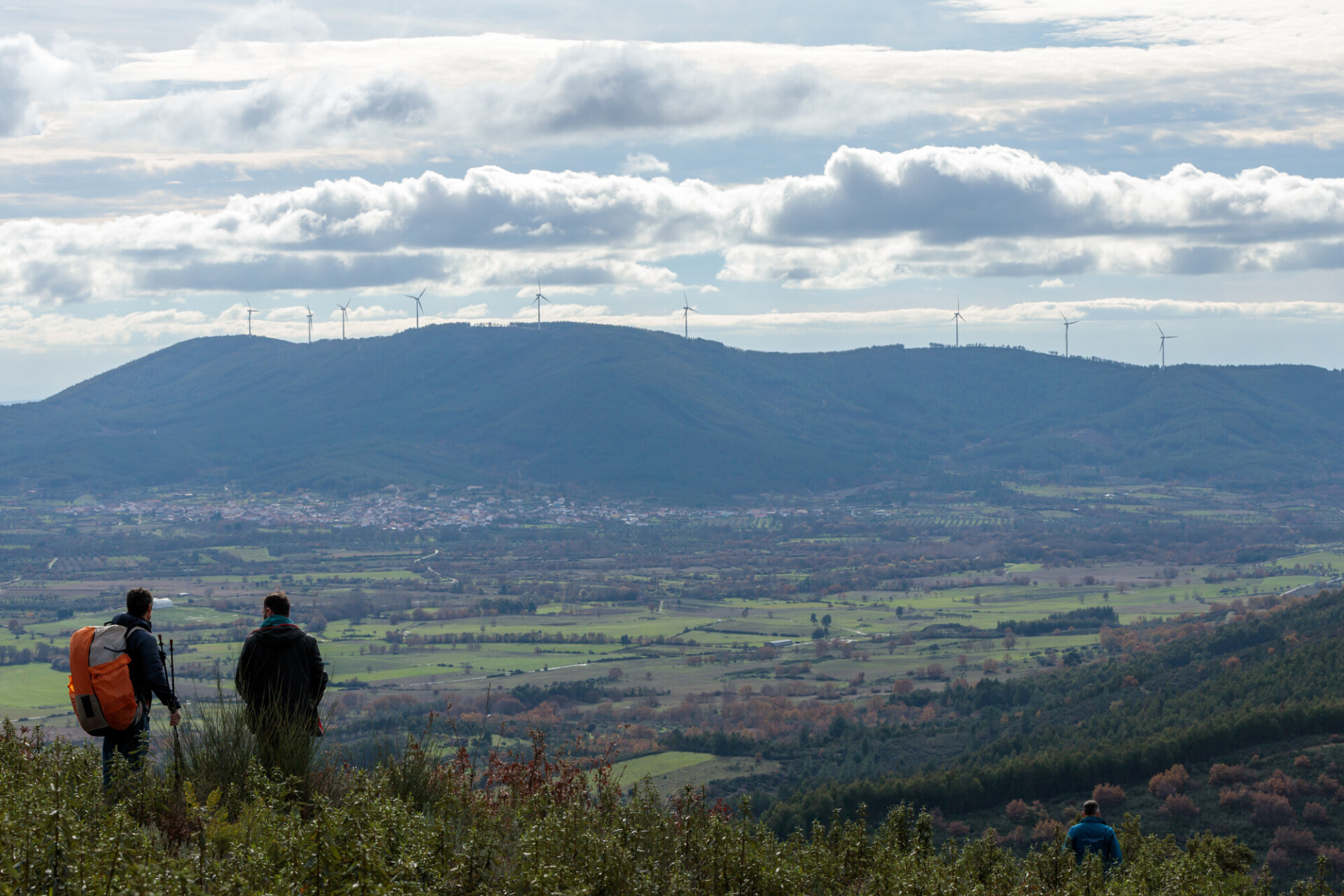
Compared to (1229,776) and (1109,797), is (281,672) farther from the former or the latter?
(1229,776)

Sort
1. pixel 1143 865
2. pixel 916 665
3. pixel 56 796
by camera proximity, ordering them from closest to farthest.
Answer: pixel 56 796 → pixel 1143 865 → pixel 916 665

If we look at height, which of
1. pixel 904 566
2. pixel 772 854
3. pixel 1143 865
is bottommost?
pixel 904 566

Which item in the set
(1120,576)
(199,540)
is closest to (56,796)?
(1120,576)

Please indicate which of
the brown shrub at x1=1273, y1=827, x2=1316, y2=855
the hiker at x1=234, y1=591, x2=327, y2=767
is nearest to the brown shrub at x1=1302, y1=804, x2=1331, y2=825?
the brown shrub at x1=1273, y1=827, x2=1316, y2=855

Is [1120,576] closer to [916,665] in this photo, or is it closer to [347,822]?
[916,665]

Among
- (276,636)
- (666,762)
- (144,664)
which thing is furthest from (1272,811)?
(144,664)

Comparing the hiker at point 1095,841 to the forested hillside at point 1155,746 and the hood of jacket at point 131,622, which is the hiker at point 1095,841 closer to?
the hood of jacket at point 131,622

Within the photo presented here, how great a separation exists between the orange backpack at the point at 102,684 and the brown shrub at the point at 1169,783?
43690 mm

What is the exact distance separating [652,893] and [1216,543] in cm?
19328

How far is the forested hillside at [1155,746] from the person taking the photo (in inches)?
Answer: 1714

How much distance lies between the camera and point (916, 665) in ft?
319

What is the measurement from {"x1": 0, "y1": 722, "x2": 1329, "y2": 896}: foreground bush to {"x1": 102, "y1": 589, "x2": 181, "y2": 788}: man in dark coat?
0.25 meters

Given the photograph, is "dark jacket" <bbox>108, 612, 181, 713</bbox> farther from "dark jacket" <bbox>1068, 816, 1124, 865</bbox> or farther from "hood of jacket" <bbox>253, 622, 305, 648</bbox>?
"dark jacket" <bbox>1068, 816, 1124, 865</bbox>

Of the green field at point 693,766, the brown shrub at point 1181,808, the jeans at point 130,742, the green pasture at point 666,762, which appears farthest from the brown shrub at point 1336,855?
the jeans at point 130,742
